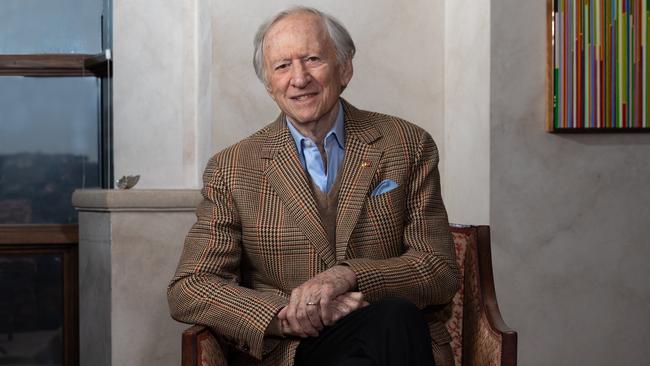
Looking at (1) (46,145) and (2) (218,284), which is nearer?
(2) (218,284)

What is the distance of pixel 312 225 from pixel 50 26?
1.86 meters

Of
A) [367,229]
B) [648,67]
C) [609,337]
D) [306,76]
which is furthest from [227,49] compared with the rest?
[609,337]

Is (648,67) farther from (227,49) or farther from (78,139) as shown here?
(78,139)

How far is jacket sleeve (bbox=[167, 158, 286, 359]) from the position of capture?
81.5 inches

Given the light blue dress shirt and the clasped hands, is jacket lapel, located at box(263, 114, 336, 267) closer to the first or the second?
the light blue dress shirt

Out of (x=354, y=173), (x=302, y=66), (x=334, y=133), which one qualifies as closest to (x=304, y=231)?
(x=354, y=173)

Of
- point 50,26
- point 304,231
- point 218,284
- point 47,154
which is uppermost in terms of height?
point 50,26

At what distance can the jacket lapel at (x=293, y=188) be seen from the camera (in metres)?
2.23

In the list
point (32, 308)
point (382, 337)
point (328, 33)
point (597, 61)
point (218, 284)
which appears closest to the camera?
point (382, 337)

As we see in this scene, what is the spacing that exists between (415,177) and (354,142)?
0.18 meters

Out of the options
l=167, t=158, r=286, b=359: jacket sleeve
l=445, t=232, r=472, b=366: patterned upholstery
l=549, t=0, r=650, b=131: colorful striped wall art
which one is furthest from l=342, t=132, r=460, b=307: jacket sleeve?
l=549, t=0, r=650, b=131: colorful striped wall art

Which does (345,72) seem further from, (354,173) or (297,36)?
(354,173)

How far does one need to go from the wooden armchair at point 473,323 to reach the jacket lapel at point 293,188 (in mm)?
344

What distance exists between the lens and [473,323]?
7.61ft
